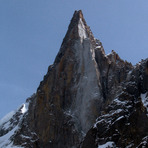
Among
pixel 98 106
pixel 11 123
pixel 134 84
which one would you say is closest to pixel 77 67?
pixel 98 106

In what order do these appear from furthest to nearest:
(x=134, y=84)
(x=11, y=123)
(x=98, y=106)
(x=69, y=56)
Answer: (x=11, y=123) → (x=69, y=56) → (x=98, y=106) → (x=134, y=84)

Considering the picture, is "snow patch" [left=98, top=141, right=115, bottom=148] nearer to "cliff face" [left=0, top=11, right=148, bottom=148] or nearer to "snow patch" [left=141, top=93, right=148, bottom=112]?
"cliff face" [left=0, top=11, right=148, bottom=148]

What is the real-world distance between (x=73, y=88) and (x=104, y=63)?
879 cm

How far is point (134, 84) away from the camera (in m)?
57.6

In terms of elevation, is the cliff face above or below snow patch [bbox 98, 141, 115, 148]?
above

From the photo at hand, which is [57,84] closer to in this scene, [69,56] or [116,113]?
[69,56]

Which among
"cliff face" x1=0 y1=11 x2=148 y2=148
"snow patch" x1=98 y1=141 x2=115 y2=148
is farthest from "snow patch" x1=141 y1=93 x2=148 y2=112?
"snow patch" x1=98 y1=141 x2=115 y2=148

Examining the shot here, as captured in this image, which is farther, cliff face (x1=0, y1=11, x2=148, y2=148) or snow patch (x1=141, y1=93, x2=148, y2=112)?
cliff face (x1=0, y1=11, x2=148, y2=148)

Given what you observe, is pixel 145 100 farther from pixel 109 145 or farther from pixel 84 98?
pixel 84 98

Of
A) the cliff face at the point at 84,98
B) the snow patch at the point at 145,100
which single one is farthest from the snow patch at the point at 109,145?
the snow patch at the point at 145,100

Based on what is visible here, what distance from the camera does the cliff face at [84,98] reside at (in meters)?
50.9

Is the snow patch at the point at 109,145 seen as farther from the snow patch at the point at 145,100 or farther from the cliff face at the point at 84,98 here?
the snow patch at the point at 145,100

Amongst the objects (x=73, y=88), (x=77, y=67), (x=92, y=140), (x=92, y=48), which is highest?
(x=92, y=48)

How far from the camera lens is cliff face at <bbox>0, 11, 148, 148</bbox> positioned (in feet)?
167
